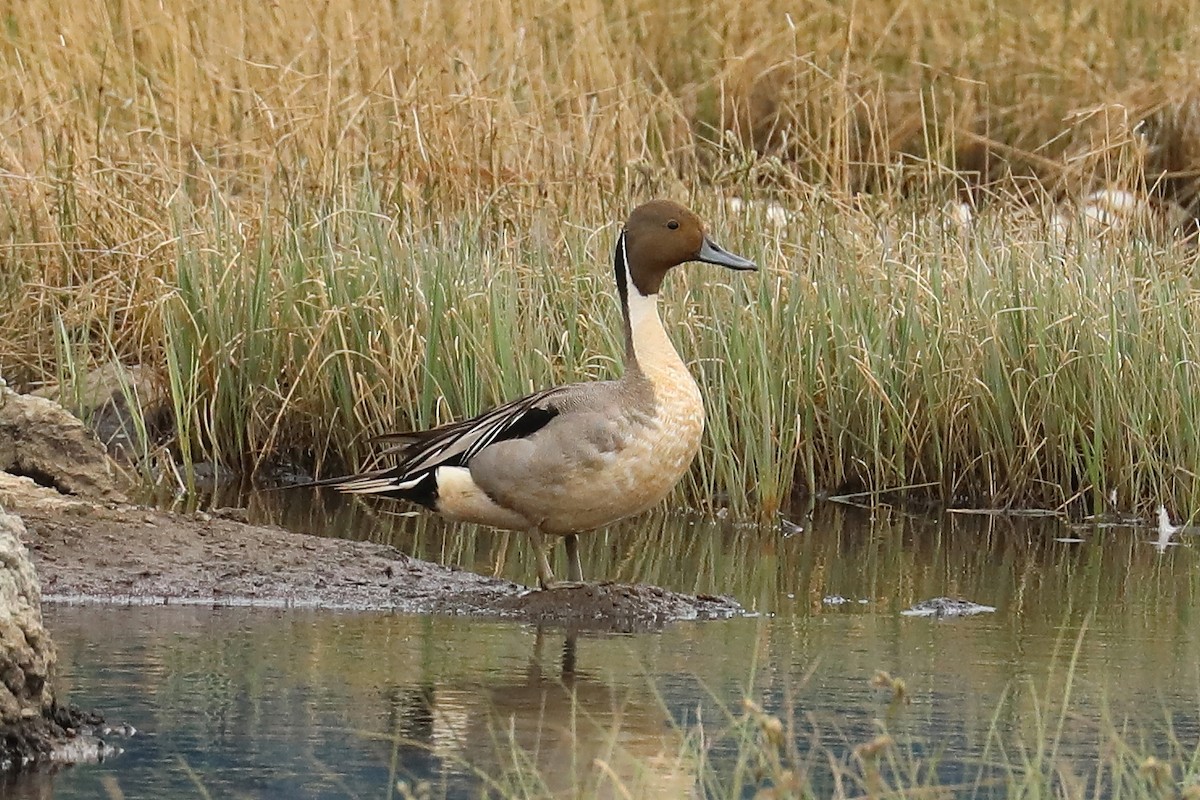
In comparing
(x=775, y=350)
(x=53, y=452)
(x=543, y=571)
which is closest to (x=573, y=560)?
(x=543, y=571)

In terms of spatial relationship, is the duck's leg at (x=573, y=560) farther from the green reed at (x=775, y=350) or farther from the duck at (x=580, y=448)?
the green reed at (x=775, y=350)

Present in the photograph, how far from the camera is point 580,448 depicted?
6109mm

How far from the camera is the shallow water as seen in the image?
4195 mm

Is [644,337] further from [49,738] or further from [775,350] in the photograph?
[49,738]

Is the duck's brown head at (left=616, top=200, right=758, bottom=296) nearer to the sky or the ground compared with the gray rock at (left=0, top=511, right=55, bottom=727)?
nearer to the sky

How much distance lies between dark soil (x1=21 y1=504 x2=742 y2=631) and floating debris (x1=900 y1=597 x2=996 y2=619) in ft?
1.73

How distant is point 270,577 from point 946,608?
1943mm

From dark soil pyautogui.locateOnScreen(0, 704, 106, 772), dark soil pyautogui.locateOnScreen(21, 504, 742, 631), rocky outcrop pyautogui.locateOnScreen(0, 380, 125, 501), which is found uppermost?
rocky outcrop pyautogui.locateOnScreen(0, 380, 125, 501)

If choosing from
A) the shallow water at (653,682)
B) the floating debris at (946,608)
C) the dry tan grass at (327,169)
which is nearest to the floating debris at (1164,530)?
the shallow water at (653,682)

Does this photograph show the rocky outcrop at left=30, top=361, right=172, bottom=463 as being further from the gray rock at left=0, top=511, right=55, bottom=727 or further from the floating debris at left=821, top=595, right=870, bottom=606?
the gray rock at left=0, top=511, right=55, bottom=727

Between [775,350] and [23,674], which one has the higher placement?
[775,350]

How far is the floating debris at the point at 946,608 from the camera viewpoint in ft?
20.7

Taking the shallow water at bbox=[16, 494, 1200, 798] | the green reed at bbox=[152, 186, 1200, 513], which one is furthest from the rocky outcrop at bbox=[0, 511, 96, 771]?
the green reed at bbox=[152, 186, 1200, 513]

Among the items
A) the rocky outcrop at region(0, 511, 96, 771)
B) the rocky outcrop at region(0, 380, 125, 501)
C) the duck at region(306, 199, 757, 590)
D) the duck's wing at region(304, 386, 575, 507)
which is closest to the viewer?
the rocky outcrop at region(0, 511, 96, 771)
